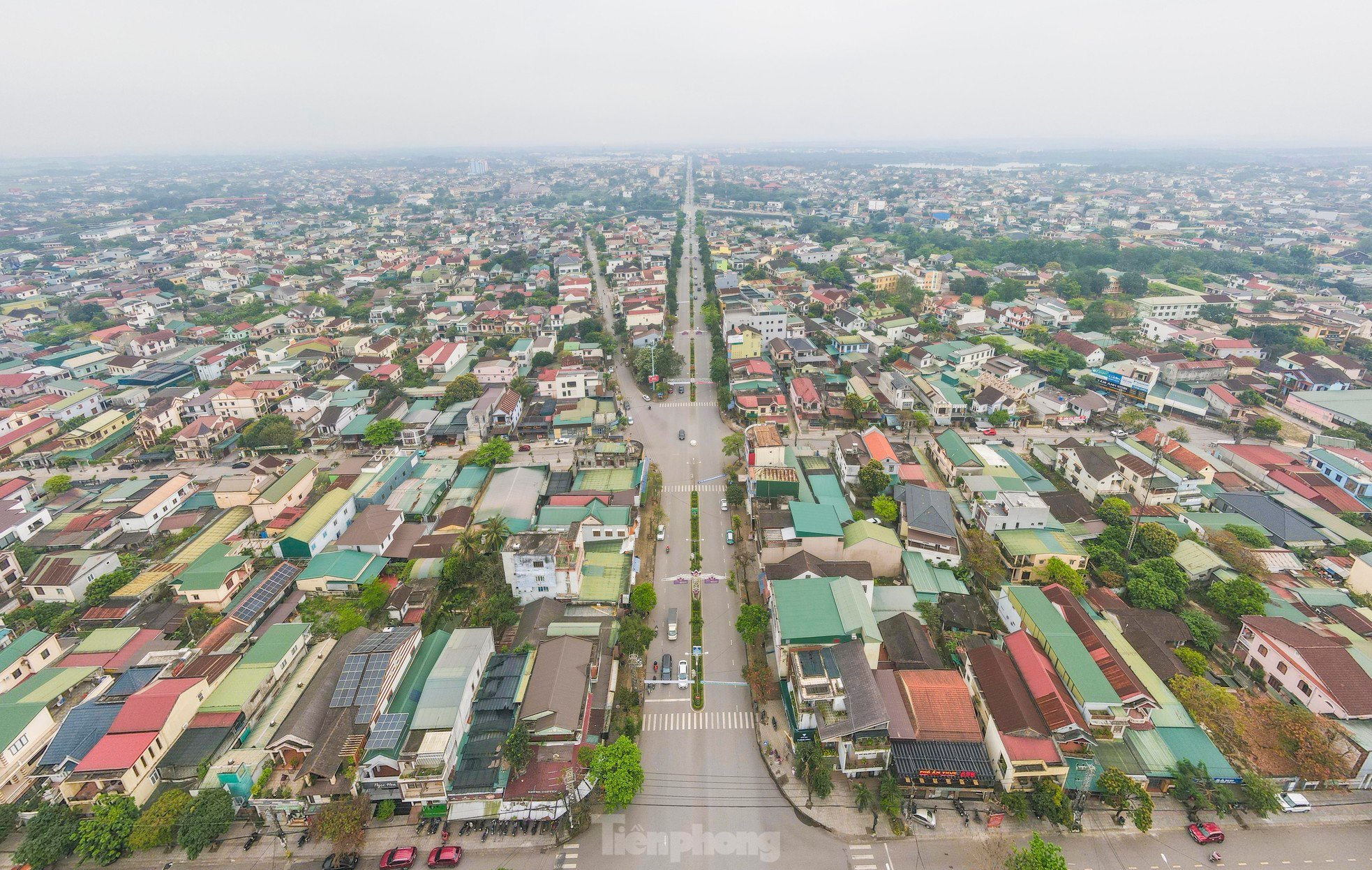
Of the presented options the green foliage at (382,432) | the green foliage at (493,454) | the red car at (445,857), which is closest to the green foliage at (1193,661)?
the red car at (445,857)

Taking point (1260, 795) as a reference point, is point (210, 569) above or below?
above

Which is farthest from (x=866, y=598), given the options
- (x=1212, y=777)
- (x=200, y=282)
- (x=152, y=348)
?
(x=200, y=282)

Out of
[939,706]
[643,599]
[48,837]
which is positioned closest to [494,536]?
[643,599]

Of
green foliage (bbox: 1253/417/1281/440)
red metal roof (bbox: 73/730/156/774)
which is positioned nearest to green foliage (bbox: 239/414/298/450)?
red metal roof (bbox: 73/730/156/774)

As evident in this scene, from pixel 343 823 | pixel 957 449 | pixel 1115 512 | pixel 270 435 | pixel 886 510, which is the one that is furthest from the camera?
pixel 270 435

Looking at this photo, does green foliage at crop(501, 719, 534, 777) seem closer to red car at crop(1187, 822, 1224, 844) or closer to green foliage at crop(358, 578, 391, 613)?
green foliage at crop(358, 578, 391, 613)

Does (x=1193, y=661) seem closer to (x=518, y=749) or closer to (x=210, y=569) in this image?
(x=518, y=749)

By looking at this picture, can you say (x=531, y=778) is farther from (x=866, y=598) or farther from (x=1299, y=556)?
(x=1299, y=556)

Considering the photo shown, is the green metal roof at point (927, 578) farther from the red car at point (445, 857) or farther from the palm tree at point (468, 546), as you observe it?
the palm tree at point (468, 546)
